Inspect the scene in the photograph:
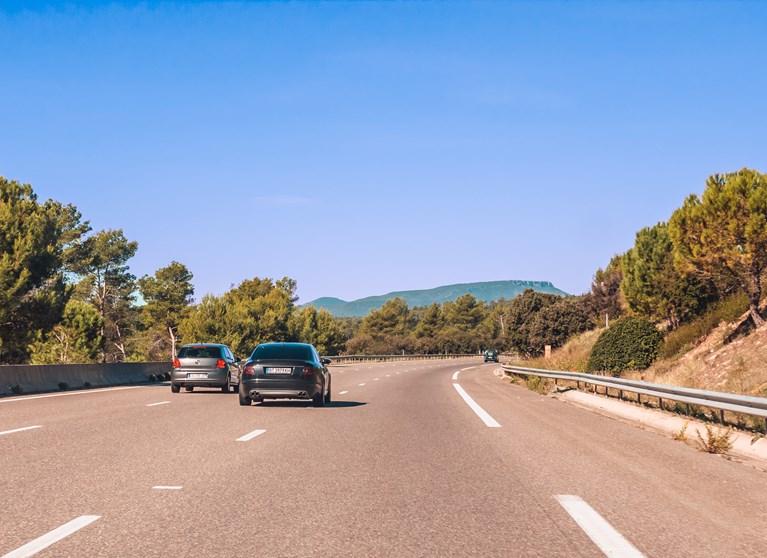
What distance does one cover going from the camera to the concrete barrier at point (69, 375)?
25859 mm

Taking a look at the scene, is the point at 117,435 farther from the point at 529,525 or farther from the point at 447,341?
the point at 447,341

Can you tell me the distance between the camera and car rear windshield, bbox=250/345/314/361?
20.4m

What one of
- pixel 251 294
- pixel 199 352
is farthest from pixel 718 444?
pixel 251 294

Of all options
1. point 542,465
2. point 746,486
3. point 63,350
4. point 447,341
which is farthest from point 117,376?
point 447,341

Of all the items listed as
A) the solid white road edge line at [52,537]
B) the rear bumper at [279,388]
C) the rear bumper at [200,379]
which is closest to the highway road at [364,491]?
the solid white road edge line at [52,537]

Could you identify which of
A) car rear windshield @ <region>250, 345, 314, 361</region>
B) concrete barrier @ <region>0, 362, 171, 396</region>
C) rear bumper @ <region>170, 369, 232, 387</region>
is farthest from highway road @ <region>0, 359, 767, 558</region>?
rear bumper @ <region>170, 369, 232, 387</region>

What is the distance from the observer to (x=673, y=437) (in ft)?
46.1

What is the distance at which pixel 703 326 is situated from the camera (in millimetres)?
43531

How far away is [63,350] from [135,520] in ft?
248

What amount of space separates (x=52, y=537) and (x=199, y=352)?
2116 cm

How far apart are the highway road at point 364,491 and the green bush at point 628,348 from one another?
72.8 feet

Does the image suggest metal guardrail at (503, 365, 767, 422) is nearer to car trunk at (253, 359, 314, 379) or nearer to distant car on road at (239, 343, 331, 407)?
distant car on road at (239, 343, 331, 407)

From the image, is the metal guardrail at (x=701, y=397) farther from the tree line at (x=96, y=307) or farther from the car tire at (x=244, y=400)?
the tree line at (x=96, y=307)

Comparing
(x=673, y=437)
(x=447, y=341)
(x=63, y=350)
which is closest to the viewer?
(x=673, y=437)
